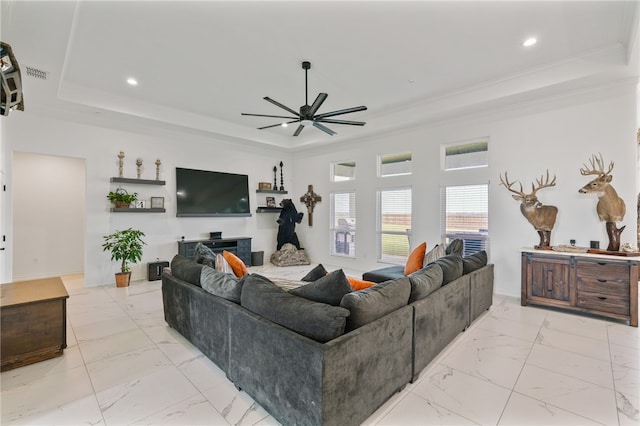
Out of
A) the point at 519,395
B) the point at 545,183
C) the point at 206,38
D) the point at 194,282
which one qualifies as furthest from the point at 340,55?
the point at 519,395

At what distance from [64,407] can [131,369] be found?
0.51m

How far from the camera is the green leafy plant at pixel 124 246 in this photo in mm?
5246

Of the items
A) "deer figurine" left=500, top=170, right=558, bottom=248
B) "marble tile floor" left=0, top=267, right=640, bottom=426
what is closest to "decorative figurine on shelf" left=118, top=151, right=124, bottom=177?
"marble tile floor" left=0, top=267, right=640, bottom=426

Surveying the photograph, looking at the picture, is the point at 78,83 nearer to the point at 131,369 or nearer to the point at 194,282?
the point at 194,282

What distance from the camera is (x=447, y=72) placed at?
416 cm

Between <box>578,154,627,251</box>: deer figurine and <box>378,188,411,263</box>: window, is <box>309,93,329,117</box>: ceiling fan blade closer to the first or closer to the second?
<box>378,188,411,263</box>: window

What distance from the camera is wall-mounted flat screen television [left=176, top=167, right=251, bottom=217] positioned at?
6297 mm

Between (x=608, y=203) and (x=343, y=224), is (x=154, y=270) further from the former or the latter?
(x=608, y=203)

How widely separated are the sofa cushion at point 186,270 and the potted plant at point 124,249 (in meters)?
2.61

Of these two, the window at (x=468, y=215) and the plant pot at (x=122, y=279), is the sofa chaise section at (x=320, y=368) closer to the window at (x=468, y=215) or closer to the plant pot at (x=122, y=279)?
the window at (x=468, y=215)

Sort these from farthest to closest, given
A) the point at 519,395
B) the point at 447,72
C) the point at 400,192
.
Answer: the point at 400,192
the point at 447,72
the point at 519,395

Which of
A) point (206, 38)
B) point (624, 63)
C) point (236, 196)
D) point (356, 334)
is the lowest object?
point (356, 334)

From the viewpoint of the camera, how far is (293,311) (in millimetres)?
1850

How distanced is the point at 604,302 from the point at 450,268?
234cm
